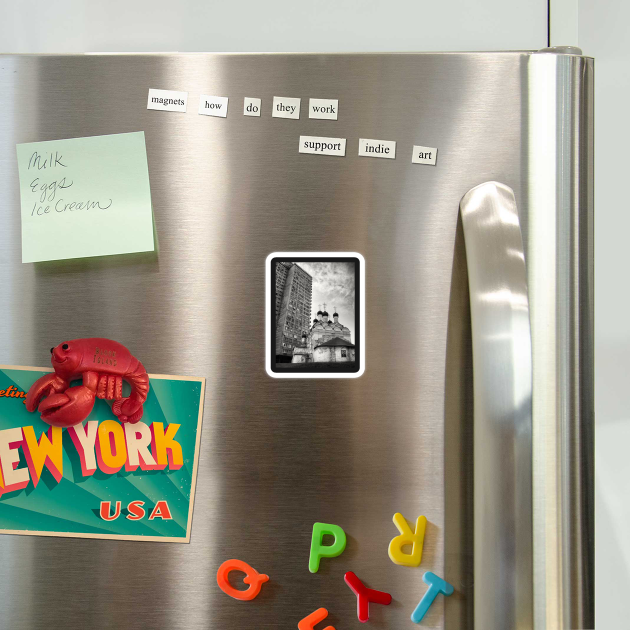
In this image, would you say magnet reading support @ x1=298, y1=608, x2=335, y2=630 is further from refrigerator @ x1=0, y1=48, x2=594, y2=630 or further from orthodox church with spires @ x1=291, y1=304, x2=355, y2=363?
orthodox church with spires @ x1=291, y1=304, x2=355, y2=363

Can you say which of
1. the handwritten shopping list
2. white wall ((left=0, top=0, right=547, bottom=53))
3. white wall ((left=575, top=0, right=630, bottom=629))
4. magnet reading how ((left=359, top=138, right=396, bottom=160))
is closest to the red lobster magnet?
the handwritten shopping list

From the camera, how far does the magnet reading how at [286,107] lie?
51 cm

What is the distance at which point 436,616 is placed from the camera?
493 millimetres

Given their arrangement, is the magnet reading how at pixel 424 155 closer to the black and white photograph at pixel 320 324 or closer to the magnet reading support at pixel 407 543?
the black and white photograph at pixel 320 324

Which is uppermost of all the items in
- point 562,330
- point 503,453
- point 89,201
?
point 89,201

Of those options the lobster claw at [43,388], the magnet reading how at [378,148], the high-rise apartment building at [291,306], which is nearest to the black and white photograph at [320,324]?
the high-rise apartment building at [291,306]

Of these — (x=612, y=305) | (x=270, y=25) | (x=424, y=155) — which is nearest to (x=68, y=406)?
(x=424, y=155)

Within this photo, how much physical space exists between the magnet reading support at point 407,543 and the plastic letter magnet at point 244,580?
130 mm

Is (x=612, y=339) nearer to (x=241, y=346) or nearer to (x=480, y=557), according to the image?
(x=480, y=557)

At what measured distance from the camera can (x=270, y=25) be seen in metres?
0.74

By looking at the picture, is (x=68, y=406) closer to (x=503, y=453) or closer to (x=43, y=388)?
(x=43, y=388)

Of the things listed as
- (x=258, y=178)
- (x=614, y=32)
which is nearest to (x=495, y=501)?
(x=258, y=178)

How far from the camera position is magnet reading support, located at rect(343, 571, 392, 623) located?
483 mm

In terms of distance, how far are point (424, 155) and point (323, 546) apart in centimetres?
41
